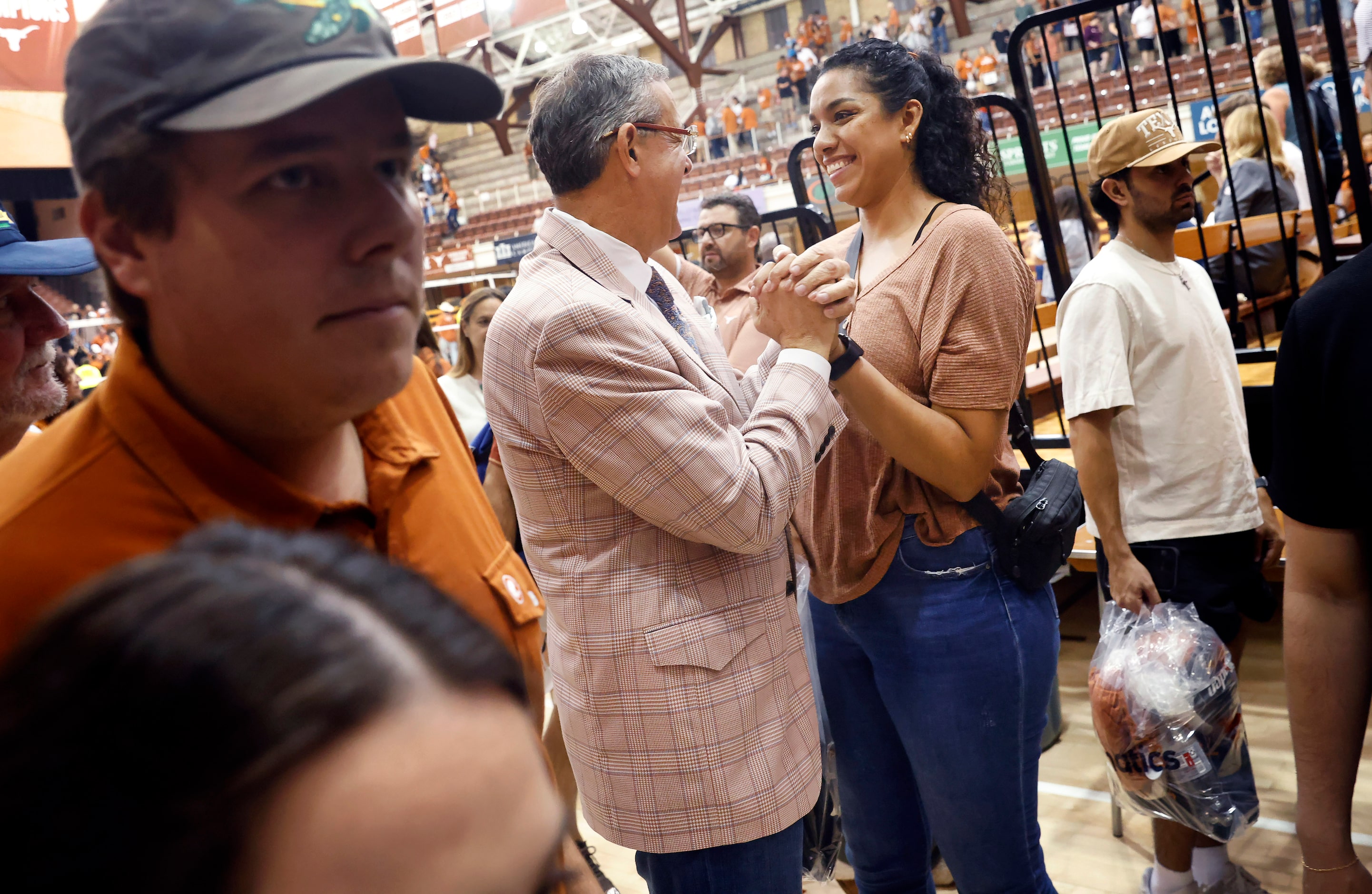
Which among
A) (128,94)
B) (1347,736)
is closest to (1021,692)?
(1347,736)

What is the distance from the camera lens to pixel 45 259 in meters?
1.18

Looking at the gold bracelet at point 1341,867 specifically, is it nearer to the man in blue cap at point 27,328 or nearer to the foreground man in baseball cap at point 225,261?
the foreground man in baseball cap at point 225,261

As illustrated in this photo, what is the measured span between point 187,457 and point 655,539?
0.78m

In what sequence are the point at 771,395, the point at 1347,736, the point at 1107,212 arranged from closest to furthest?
the point at 1347,736, the point at 771,395, the point at 1107,212

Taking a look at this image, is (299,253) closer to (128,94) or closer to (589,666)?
(128,94)

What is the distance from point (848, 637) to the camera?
166 centimetres

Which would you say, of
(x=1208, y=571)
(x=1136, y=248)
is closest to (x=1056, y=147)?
(x=1136, y=248)

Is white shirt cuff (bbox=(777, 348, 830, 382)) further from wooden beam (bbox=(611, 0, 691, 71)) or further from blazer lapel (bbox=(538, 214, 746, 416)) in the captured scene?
wooden beam (bbox=(611, 0, 691, 71))

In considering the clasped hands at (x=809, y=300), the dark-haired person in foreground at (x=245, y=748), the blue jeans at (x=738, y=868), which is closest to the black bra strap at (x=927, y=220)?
the clasped hands at (x=809, y=300)

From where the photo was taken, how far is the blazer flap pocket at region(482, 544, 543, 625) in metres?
0.78

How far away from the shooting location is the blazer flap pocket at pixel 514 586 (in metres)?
0.78

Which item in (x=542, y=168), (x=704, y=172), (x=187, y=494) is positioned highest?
(x=704, y=172)

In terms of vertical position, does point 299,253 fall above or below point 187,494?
above

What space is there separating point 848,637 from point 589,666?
506 mm
